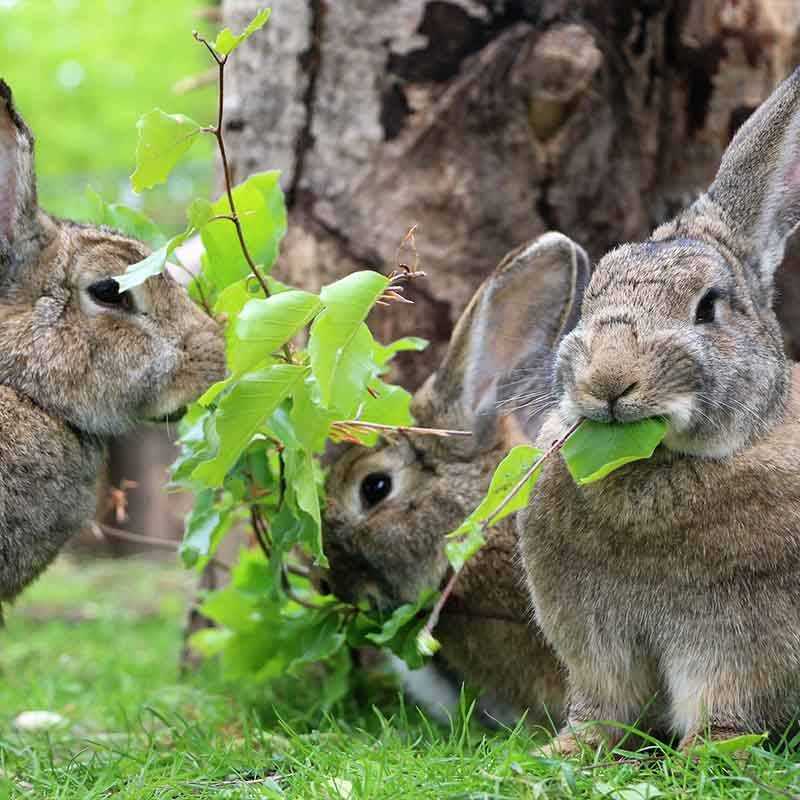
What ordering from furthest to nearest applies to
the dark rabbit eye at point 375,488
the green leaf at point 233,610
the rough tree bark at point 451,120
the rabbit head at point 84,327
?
the rough tree bark at point 451,120 → the green leaf at point 233,610 → the dark rabbit eye at point 375,488 → the rabbit head at point 84,327

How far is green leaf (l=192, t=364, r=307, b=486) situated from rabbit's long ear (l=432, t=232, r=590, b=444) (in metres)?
1.20

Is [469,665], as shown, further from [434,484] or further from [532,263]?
[532,263]

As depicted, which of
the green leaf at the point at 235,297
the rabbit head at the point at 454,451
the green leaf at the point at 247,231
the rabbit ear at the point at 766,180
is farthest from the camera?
the rabbit head at the point at 454,451

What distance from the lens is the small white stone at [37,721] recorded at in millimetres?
4422

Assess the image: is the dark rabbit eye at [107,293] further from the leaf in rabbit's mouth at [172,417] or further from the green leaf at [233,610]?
the green leaf at [233,610]

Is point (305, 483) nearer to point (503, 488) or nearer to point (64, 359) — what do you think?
point (503, 488)

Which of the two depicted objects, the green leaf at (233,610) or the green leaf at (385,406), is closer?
the green leaf at (385,406)

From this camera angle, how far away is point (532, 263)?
13.5 feet

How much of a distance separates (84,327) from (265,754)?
1372 mm

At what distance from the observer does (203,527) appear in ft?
13.4

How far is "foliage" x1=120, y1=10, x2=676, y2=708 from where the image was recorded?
286 cm

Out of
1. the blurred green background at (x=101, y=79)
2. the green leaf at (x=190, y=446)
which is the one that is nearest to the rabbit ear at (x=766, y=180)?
the green leaf at (x=190, y=446)

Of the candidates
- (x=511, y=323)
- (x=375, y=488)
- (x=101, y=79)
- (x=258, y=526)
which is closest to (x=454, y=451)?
(x=375, y=488)

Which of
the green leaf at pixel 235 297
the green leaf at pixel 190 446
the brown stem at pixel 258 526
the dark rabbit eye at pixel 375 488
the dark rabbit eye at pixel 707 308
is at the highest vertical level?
the dark rabbit eye at pixel 707 308
